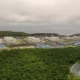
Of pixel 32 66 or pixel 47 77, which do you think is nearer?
pixel 47 77

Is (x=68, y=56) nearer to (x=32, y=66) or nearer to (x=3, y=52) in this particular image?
(x=32, y=66)

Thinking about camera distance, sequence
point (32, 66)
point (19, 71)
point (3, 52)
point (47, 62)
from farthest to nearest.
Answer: point (3, 52) < point (47, 62) < point (32, 66) < point (19, 71)

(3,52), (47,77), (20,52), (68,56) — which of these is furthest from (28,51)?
(47,77)

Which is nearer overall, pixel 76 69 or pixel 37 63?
pixel 76 69

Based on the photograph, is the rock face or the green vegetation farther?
the rock face

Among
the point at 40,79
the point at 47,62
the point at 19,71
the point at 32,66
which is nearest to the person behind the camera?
the point at 40,79

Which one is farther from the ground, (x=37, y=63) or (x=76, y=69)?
(x=37, y=63)

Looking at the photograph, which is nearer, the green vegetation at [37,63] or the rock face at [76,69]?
the green vegetation at [37,63]

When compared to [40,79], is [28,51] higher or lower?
higher
